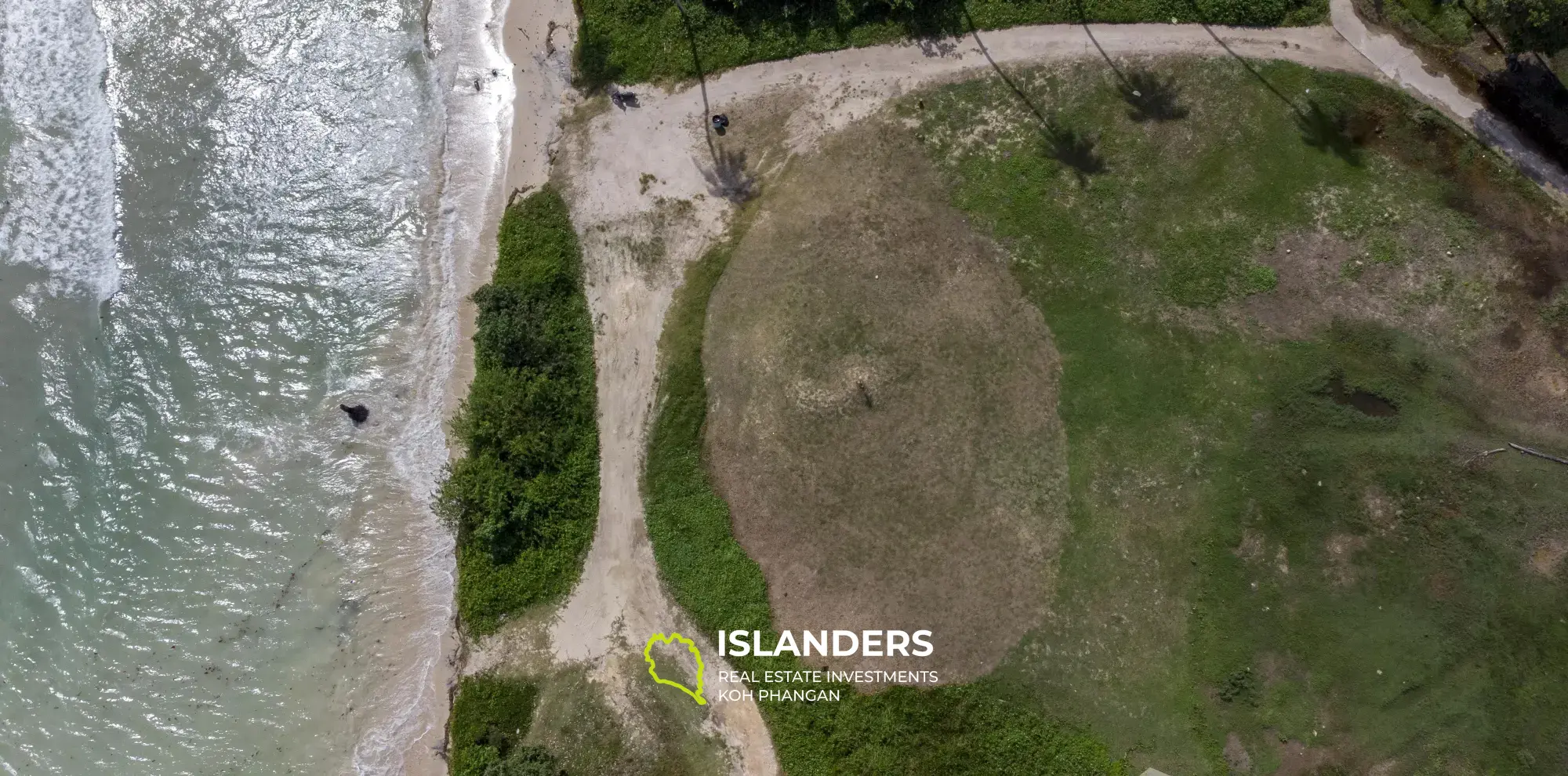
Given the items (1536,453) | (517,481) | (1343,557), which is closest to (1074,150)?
(1343,557)

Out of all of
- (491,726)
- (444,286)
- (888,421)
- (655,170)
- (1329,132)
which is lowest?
(491,726)

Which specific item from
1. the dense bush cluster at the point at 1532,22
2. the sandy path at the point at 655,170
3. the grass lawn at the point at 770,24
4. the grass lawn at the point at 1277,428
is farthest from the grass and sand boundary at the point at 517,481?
the dense bush cluster at the point at 1532,22

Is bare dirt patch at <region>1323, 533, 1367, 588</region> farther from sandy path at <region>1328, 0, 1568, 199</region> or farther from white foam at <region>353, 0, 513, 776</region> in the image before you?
white foam at <region>353, 0, 513, 776</region>

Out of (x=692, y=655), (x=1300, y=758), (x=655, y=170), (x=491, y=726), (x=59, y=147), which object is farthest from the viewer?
(x=59, y=147)

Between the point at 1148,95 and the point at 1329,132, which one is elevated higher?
the point at 1148,95

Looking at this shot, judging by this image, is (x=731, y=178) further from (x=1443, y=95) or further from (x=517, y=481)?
(x=1443, y=95)

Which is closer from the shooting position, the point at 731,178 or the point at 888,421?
the point at 888,421
